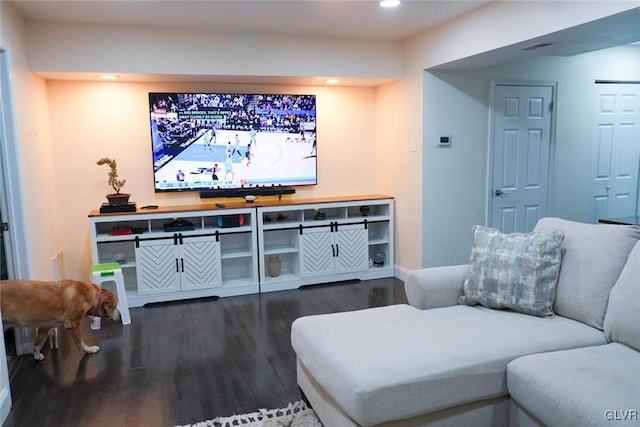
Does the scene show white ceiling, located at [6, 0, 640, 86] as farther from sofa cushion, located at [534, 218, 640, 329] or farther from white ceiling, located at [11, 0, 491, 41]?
sofa cushion, located at [534, 218, 640, 329]

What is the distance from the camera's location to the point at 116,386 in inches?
109

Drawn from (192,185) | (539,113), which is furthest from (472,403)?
(539,113)

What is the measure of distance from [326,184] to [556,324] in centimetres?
322

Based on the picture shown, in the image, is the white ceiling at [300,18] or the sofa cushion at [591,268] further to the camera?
the white ceiling at [300,18]

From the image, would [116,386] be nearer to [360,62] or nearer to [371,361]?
[371,361]

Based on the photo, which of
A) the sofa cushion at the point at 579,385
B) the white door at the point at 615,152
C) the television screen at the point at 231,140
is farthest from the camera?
the white door at the point at 615,152

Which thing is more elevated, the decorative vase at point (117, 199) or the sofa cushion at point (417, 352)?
the decorative vase at point (117, 199)

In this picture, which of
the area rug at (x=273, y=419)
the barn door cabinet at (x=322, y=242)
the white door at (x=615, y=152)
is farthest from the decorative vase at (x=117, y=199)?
the white door at (x=615, y=152)

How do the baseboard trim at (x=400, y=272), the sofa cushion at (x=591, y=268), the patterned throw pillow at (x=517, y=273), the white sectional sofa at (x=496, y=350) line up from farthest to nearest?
the baseboard trim at (x=400, y=272) → the patterned throw pillow at (x=517, y=273) → the sofa cushion at (x=591, y=268) → the white sectional sofa at (x=496, y=350)

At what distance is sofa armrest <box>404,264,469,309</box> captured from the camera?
2.68 m

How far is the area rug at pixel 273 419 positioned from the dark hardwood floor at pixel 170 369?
0.26 ft

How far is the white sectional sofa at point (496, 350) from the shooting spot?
179 centimetres

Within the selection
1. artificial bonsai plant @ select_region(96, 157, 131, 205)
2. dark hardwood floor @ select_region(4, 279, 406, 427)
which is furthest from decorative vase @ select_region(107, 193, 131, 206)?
dark hardwood floor @ select_region(4, 279, 406, 427)

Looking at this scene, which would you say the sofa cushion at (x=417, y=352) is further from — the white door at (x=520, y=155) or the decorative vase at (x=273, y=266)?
the white door at (x=520, y=155)
